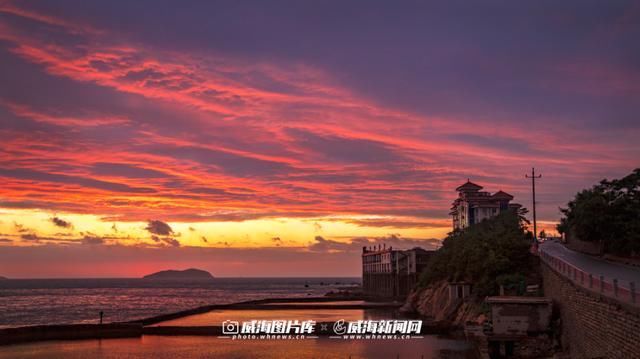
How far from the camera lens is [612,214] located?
50.3 meters

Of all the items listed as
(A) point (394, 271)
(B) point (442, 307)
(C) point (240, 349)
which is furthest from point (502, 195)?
(C) point (240, 349)

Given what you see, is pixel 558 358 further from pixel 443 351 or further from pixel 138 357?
pixel 138 357

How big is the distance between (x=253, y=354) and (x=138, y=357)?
903cm

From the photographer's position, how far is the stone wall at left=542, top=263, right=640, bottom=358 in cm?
2166

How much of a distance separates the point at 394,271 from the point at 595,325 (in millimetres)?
108811

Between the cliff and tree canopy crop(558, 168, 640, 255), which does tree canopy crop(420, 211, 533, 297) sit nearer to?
the cliff

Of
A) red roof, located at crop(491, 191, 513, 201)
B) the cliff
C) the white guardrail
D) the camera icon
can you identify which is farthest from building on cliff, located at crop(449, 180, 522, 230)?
the white guardrail

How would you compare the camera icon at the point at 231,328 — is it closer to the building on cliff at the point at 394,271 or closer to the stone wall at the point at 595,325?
the stone wall at the point at 595,325

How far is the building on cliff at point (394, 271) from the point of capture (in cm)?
12425

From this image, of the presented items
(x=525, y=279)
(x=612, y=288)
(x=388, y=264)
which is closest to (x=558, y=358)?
(x=612, y=288)

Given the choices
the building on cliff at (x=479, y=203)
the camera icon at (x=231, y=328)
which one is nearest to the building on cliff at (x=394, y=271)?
the building on cliff at (x=479, y=203)

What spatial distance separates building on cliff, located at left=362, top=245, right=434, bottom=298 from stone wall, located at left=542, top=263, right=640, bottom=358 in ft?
270

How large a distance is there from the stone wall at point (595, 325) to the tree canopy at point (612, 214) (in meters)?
11.4

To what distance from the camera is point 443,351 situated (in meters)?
50.2
